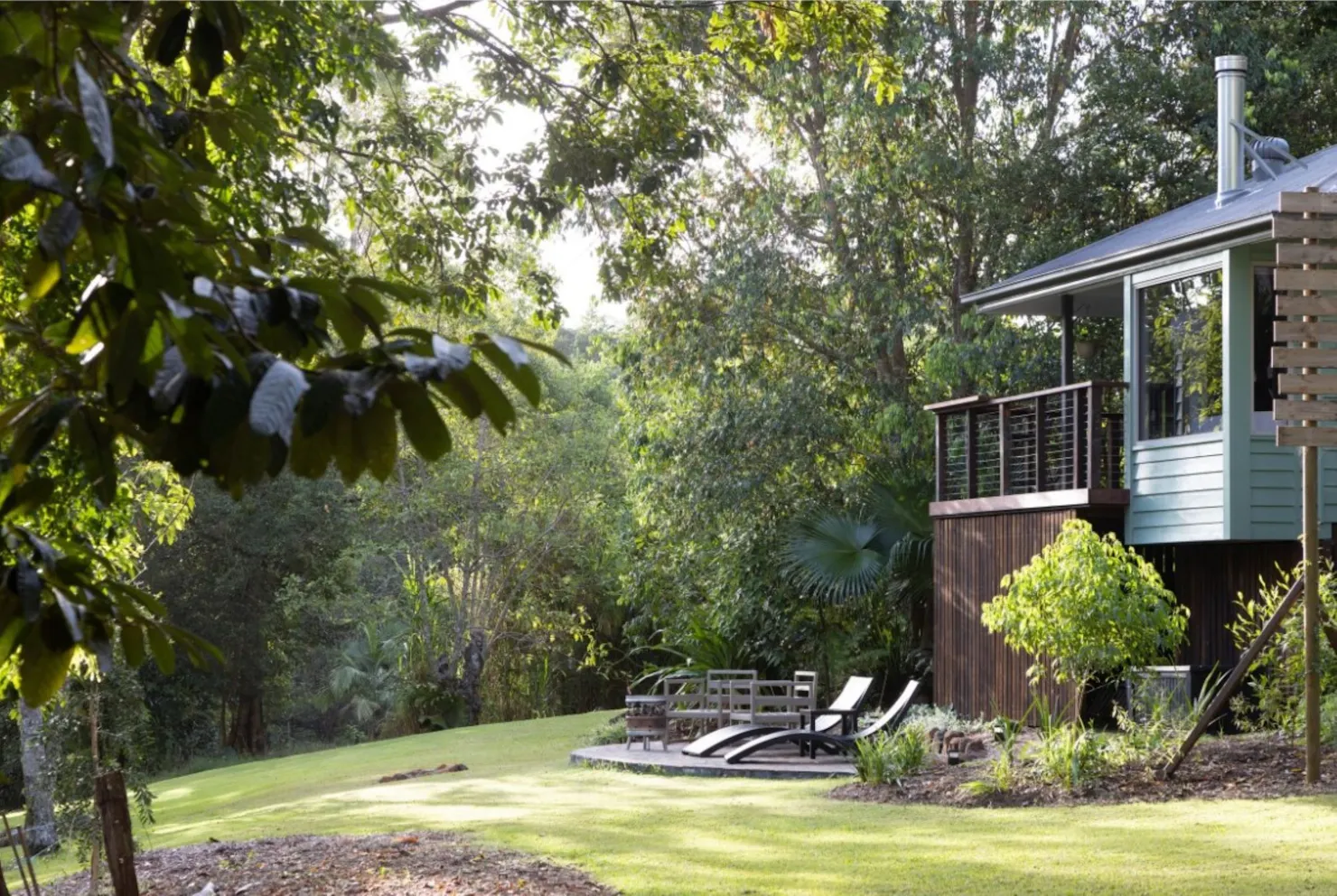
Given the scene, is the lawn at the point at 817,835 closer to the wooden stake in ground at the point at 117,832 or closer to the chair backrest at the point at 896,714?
the chair backrest at the point at 896,714

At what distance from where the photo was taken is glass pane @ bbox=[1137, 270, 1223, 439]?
568 inches

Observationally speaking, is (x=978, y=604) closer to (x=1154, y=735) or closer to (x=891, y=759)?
(x=891, y=759)

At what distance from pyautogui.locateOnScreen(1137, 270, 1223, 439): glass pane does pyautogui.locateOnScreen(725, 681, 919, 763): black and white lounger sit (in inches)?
153

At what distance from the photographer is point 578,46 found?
38.0ft

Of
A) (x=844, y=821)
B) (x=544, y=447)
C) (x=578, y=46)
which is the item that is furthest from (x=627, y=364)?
(x=844, y=821)

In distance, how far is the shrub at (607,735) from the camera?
57.6 feet

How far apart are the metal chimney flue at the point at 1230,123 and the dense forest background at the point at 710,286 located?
13.3 ft

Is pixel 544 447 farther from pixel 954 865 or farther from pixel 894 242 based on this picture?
pixel 954 865

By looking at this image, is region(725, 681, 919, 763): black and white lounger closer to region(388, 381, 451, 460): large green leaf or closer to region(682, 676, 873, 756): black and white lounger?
region(682, 676, 873, 756): black and white lounger

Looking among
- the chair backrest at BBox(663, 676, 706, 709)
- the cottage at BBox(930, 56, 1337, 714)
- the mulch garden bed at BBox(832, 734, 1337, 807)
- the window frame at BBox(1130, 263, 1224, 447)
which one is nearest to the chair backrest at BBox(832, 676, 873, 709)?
the cottage at BBox(930, 56, 1337, 714)

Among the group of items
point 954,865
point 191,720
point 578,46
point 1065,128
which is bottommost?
point 191,720

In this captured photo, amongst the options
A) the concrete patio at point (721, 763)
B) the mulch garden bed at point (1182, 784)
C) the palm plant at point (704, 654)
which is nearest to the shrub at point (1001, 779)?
the mulch garden bed at point (1182, 784)

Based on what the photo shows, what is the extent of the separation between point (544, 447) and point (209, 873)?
19825 mm

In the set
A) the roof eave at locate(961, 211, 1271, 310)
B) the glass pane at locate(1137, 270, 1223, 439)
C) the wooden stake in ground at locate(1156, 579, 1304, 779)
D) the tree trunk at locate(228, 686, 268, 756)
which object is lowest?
the tree trunk at locate(228, 686, 268, 756)
